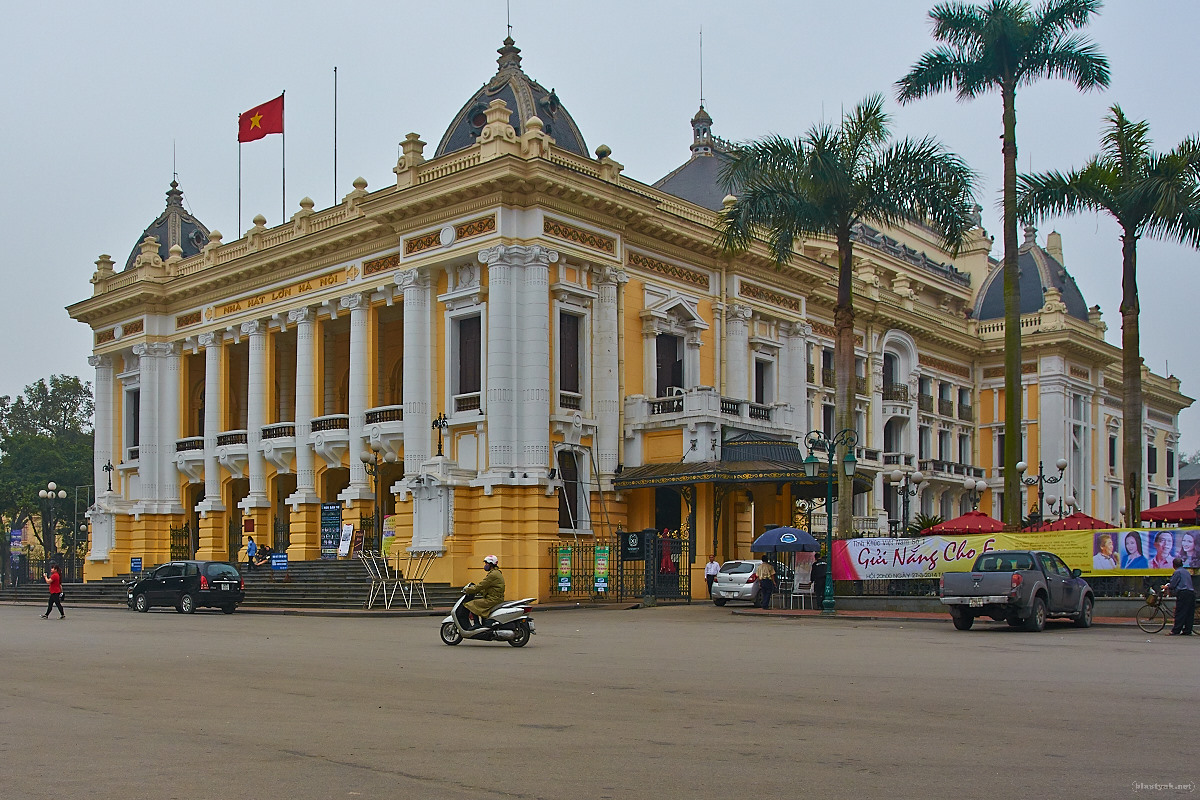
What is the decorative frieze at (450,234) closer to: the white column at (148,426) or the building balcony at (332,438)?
the building balcony at (332,438)

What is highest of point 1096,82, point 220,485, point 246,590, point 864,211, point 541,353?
point 1096,82

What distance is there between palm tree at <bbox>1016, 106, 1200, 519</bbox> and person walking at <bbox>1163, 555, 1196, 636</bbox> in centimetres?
994

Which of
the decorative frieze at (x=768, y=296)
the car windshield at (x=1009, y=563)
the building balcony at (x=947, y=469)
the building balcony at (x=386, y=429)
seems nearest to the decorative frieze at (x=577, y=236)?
the decorative frieze at (x=768, y=296)

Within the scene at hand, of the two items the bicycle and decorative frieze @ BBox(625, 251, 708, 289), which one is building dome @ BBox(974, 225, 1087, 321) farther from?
the bicycle

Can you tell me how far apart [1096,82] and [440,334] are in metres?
20.1

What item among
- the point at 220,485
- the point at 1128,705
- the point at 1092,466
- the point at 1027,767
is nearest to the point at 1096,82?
the point at 1128,705

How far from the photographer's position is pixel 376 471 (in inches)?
1527

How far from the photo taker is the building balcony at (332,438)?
137 feet

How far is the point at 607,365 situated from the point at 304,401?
11670 millimetres

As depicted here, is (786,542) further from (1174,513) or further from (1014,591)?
(1174,513)

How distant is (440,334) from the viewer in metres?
38.8

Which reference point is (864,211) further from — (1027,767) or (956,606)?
(1027,767)

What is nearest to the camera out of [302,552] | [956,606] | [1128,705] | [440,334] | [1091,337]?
[1128,705]

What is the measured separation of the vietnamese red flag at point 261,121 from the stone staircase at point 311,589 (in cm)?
1581
